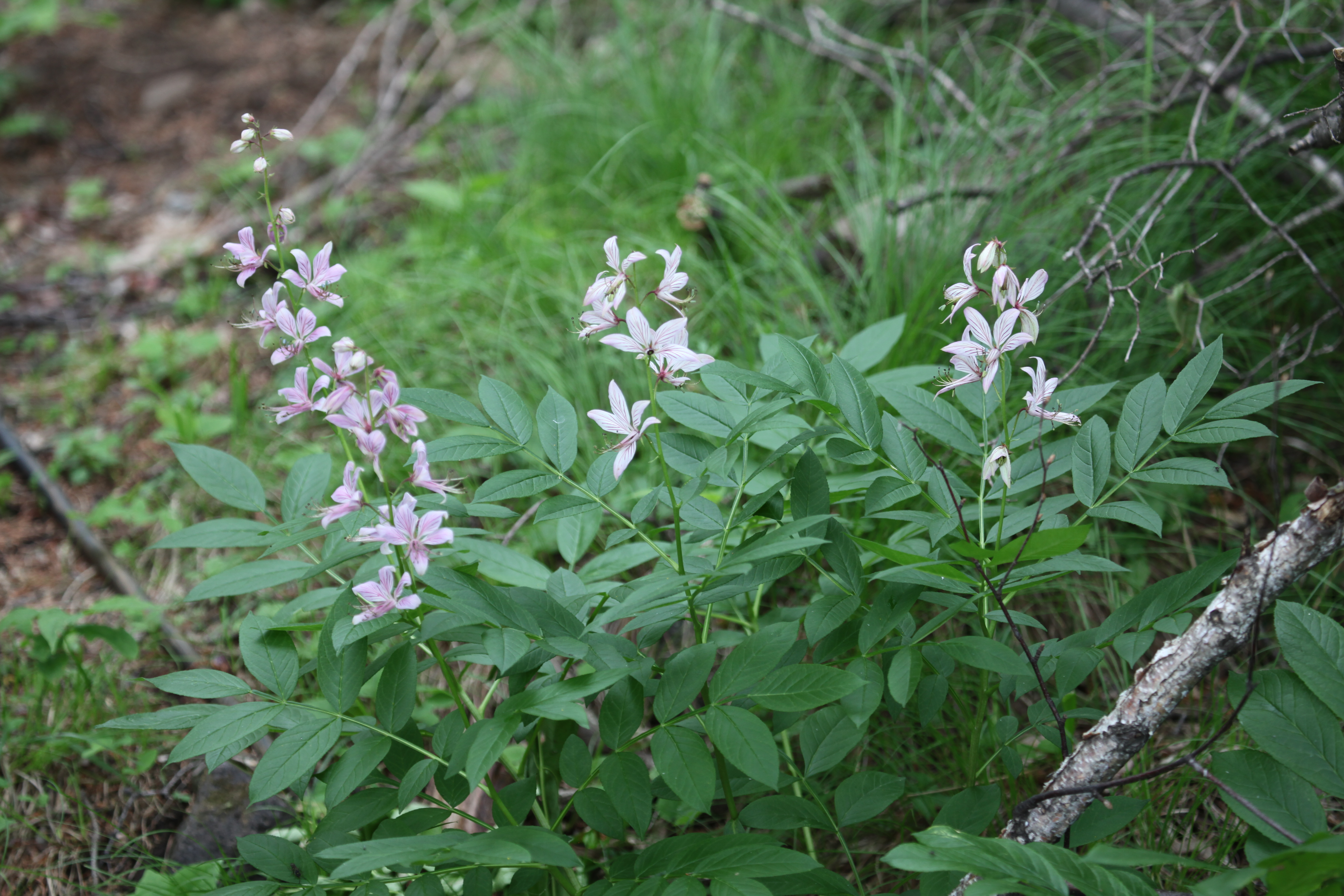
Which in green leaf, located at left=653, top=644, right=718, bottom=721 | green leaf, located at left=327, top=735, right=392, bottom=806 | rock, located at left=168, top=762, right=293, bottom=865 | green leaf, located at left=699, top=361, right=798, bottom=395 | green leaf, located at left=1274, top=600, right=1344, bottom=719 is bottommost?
rock, located at left=168, top=762, right=293, bottom=865

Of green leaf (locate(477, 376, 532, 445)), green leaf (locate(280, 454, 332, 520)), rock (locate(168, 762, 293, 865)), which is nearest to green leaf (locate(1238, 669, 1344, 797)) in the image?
green leaf (locate(477, 376, 532, 445))

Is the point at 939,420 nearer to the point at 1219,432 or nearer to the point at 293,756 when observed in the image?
the point at 1219,432

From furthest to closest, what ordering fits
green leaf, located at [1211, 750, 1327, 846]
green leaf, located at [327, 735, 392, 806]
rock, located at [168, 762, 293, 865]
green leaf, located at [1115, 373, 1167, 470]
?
rock, located at [168, 762, 293, 865] → green leaf, located at [1115, 373, 1167, 470] → green leaf, located at [327, 735, 392, 806] → green leaf, located at [1211, 750, 1327, 846]

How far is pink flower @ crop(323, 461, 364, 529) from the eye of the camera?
103 cm

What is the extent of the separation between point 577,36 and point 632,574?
3647mm

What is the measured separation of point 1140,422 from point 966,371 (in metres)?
0.25

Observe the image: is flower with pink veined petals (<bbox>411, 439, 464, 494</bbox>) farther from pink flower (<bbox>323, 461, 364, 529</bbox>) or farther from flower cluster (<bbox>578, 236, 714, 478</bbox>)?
flower cluster (<bbox>578, 236, 714, 478</bbox>)

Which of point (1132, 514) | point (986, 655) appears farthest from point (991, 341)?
point (986, 655)

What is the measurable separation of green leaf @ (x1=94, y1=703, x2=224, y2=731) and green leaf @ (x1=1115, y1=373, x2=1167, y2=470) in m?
1.23

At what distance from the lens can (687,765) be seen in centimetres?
99

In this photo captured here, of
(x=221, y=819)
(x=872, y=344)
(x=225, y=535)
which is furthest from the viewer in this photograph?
(x=221, y=819)

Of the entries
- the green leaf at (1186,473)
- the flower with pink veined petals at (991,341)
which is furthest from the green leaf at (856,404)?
the green leaf at (1186,473)

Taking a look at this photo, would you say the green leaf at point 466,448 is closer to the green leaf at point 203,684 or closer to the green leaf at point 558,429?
the green leaf at point 558,429

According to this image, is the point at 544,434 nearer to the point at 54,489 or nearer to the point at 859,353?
the point at 859,353
